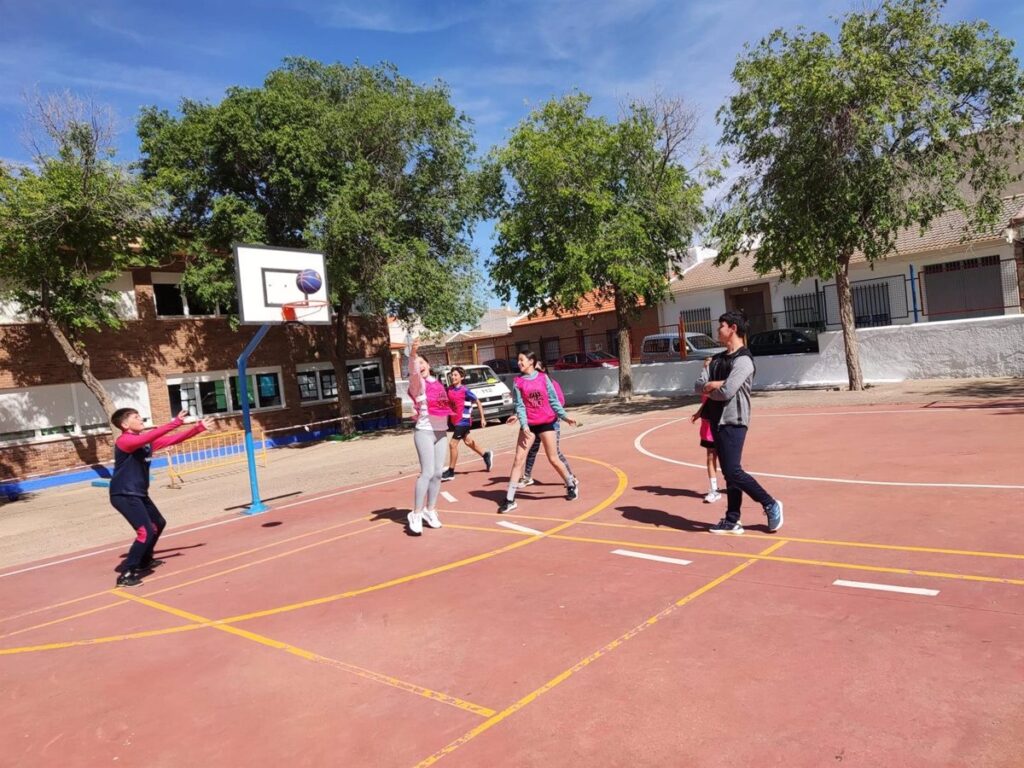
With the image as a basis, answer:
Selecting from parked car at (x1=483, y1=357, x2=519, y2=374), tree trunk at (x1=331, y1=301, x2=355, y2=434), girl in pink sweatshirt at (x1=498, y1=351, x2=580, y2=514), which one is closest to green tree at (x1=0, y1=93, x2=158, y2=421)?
tree trunk at (x1=331, y1=301, x2=355, y2=434)

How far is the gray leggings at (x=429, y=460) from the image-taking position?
26.5 ft

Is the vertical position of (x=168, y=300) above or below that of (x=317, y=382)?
above

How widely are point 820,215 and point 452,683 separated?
17.6m

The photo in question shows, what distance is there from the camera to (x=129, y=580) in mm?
7469

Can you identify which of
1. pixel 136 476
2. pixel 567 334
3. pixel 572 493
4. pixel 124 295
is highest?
pixel 124 295

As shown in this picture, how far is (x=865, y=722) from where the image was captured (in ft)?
11.2

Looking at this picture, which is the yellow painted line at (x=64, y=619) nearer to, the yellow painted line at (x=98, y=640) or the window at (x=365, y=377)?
the yellow painted line at (x=98, y=640)

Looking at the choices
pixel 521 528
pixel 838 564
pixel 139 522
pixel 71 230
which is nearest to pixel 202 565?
pixel 139 522

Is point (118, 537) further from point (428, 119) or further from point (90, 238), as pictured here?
point (428, 119)

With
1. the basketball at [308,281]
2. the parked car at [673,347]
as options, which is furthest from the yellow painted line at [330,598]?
the parked car at [673,347]

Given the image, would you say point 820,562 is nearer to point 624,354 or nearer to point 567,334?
point 624,354

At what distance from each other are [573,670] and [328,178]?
18969 mm

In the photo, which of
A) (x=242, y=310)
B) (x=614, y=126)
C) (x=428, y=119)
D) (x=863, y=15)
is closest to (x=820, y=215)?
(x=863, y=15)

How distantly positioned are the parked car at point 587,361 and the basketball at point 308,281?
19.2m
